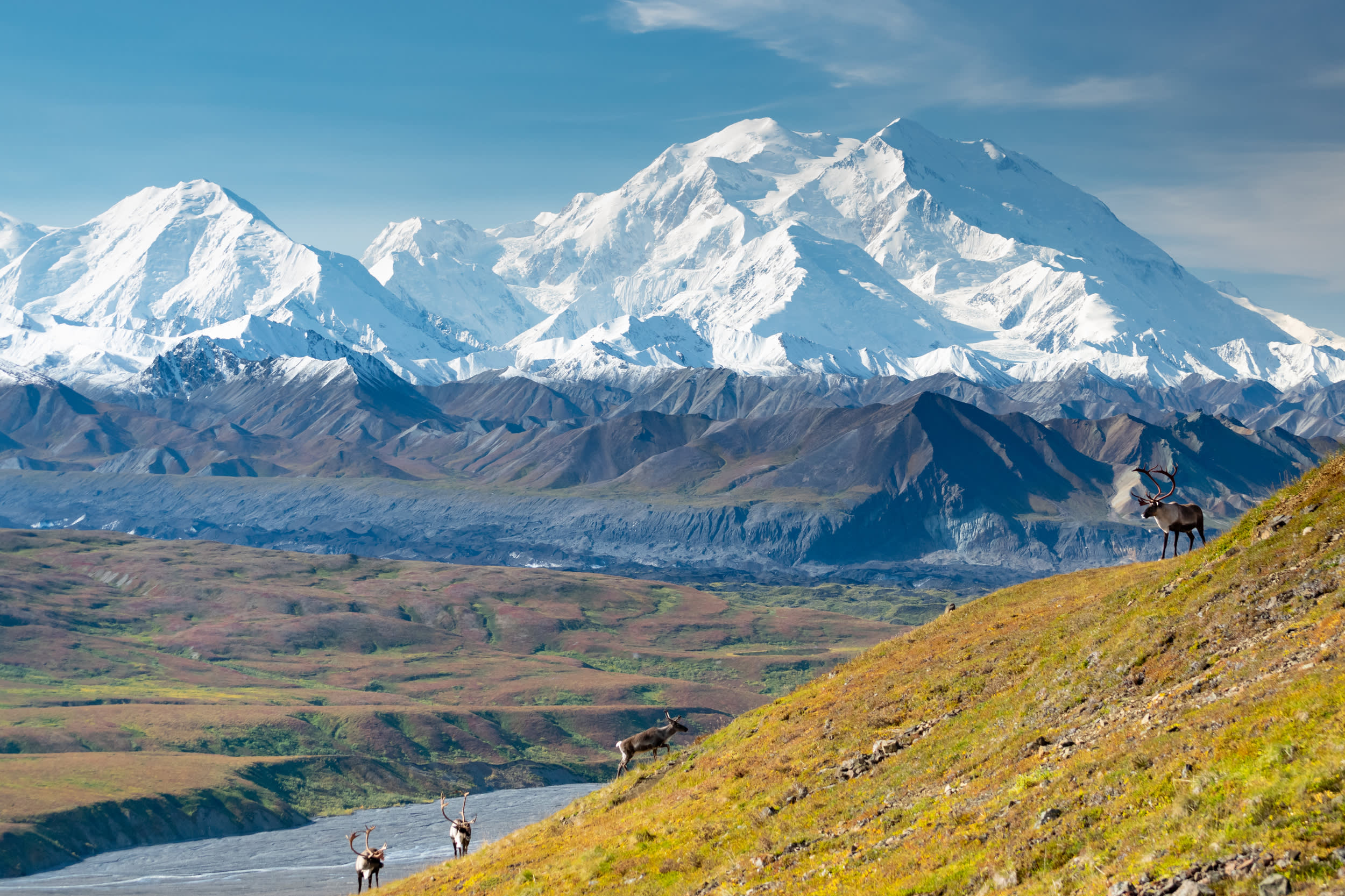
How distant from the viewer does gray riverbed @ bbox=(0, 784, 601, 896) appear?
13862 centimetres

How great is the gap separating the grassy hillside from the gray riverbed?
78951mm

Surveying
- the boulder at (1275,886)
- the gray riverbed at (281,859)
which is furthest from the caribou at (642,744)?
the gray riverbed at (281,859)

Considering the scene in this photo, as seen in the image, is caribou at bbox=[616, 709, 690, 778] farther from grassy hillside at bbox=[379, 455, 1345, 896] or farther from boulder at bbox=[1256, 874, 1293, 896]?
boulder at bbox=[1256, 874, 1293, 896]

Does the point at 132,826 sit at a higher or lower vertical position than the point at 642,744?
lower

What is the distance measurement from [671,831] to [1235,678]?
17.3 meters

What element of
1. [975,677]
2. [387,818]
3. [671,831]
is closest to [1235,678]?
[975,677]

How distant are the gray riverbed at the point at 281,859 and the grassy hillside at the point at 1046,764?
7895cm

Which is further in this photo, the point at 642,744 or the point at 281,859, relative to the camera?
the point at 281,859

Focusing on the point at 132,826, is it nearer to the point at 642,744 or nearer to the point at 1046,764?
the point at 642,744

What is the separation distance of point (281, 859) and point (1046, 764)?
150 m

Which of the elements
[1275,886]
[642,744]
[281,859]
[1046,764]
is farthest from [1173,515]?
[281,859]

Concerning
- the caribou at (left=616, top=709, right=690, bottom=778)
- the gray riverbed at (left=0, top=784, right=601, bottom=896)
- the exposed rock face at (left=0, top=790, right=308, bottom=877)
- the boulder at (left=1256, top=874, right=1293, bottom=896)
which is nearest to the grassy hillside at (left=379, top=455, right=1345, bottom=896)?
the boulder at (left=1256, top=874, right=1293, bottom=896)

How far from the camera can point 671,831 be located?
130 feet

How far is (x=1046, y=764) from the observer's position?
3064 cm
